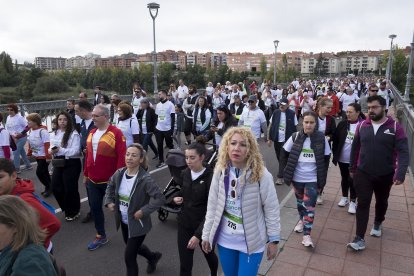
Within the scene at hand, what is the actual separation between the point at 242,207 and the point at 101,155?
7.87 feet

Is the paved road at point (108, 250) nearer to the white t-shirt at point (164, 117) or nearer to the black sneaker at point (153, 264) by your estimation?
the black sneaker at point (153, 264)

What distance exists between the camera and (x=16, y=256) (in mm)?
1713

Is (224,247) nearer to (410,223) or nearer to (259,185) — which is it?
(259,185)

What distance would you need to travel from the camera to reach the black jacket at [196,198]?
10.4ft

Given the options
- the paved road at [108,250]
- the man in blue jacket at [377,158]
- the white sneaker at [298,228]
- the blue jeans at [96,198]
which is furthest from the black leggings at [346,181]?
the blue jeans at [96,198]

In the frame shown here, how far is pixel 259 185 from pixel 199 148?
859mm

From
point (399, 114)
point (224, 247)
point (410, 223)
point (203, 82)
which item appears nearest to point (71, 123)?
point (224, 247)

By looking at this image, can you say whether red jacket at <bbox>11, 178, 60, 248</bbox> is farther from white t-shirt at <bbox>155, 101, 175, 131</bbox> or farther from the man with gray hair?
white t-shirt at <bbox>155, 101, 175, 131</bbox>

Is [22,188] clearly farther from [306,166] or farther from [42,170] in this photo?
[42,170]

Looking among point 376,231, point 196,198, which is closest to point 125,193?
point 196,198

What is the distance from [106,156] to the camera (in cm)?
431

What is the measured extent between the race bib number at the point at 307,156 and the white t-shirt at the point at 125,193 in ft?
7.13

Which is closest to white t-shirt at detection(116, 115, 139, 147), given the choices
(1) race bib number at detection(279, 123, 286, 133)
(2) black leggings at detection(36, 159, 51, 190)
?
(2) black leggings at detection(36, 159, 51, 190)

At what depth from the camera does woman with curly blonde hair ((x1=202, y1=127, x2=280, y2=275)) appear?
2623 millimetres
